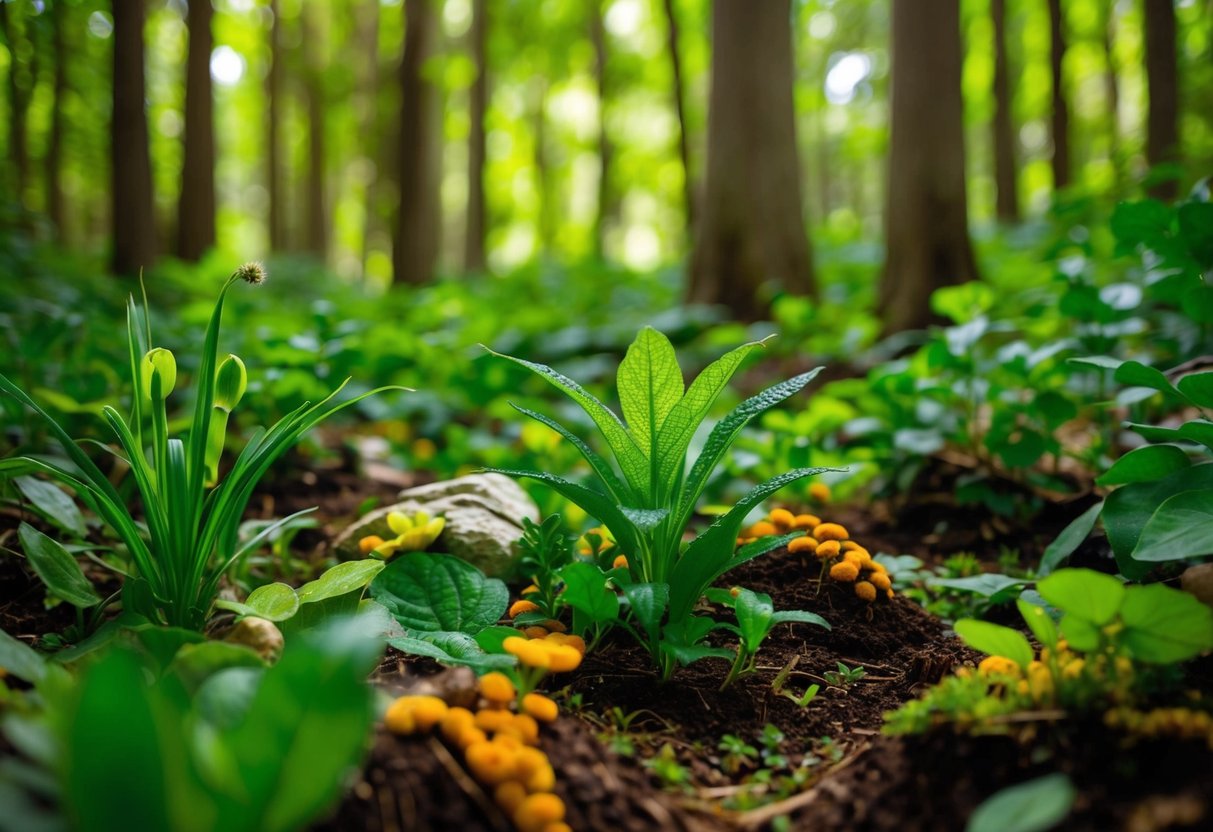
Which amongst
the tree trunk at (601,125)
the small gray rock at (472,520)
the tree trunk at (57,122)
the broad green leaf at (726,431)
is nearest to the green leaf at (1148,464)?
the broad green leaf at (726,431)

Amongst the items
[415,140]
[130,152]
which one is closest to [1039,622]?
[130,152]

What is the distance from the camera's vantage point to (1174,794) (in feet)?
3.79

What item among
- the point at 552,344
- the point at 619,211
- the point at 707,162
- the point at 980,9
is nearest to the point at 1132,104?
the point at 980,9

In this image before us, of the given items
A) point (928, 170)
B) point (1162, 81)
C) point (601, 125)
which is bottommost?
point (928, 170)

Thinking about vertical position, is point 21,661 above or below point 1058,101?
below

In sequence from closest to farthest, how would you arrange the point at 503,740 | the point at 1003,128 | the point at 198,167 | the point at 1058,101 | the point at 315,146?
the point at 503,740 → the point at 198,167 → the point at 1058,101 → the point at 1003,128 → the point at 315,146

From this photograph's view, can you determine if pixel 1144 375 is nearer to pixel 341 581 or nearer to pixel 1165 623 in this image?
pixel 1165 623

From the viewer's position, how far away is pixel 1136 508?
1.77m

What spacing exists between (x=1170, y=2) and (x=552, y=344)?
17.9 feet

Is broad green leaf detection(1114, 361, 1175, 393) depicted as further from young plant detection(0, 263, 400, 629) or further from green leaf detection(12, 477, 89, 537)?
green leaf detection(12, 477, 89, 537)

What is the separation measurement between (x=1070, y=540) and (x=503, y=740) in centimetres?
156

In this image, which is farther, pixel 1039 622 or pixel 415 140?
pixel 415 140

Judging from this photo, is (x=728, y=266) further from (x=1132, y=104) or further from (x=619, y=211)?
(x=1132, y=104)

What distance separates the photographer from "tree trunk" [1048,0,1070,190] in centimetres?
997
